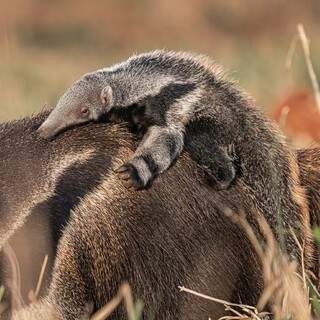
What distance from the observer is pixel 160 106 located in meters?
6.14

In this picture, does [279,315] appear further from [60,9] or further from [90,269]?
[60,9]

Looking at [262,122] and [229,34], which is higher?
[229,34]

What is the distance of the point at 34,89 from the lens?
51.8ft

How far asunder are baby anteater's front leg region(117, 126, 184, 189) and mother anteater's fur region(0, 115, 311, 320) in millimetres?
80

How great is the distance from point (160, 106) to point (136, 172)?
0.55 m

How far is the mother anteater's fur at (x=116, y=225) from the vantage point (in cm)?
562

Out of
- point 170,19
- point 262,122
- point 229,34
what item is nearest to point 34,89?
point 262,122

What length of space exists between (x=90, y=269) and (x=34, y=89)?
10225 millimetres

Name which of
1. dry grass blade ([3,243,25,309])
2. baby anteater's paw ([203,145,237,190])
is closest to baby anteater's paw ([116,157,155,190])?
baby anteater's paw ([203,145,237,190])

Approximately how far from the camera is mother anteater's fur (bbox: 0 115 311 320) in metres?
5.62

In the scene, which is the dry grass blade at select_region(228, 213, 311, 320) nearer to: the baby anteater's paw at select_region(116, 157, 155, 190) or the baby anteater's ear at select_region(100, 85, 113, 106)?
the baby anteater's paw at select_region(116, 157, 155, 190)

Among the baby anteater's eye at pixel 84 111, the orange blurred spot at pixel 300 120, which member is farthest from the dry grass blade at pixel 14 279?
the orange blurred spot at pixel 300 120

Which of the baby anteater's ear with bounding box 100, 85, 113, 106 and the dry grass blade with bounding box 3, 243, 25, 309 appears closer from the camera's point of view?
the dry grass blade with bounding box 3, 243, 25, 309

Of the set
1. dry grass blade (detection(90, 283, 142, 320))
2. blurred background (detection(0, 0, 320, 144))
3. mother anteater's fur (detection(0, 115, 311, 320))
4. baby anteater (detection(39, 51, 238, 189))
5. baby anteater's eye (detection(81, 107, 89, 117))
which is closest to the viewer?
dry grass blade (detection(90, 283, 142, 320))
